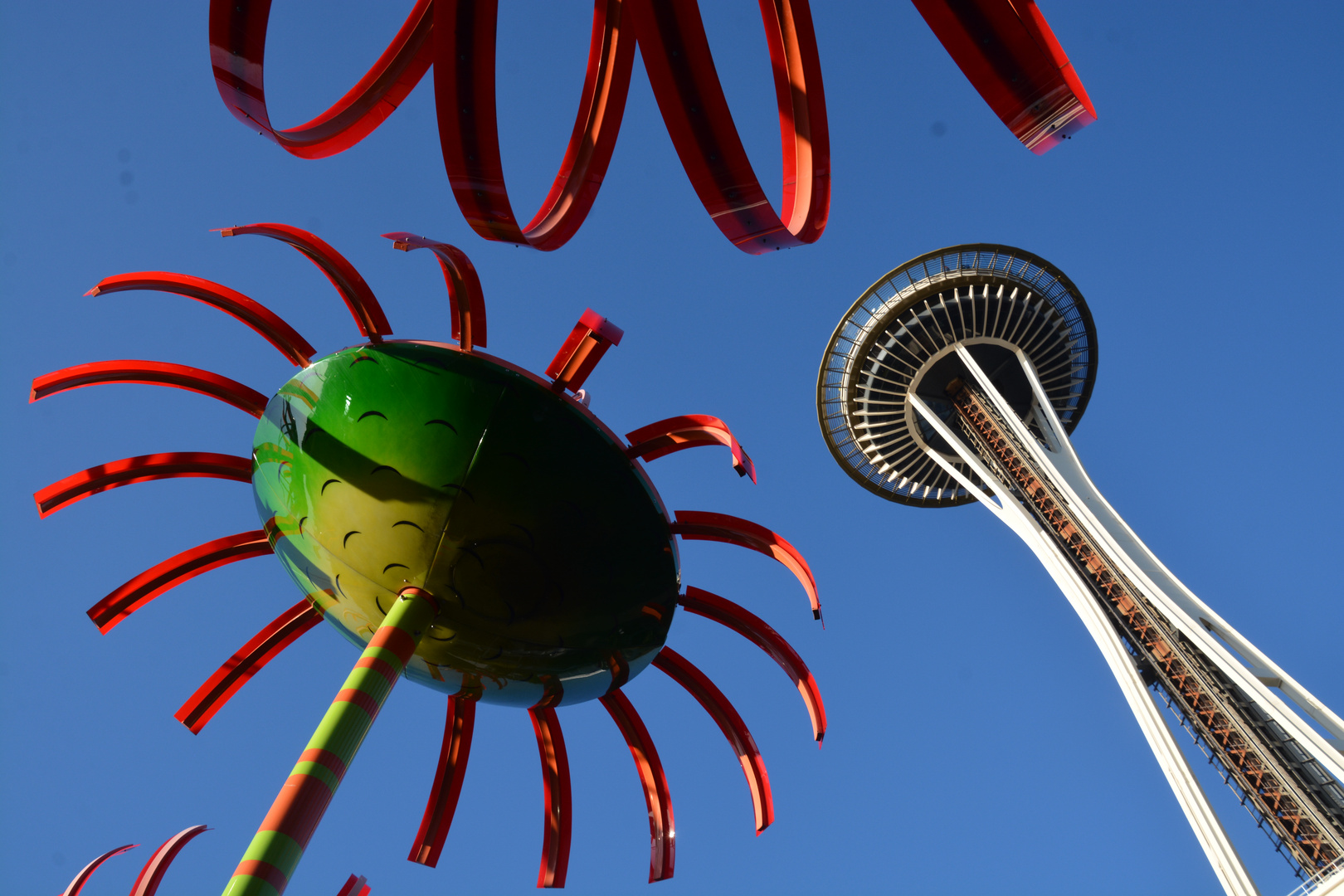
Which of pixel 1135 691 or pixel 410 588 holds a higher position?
pixel 410 588

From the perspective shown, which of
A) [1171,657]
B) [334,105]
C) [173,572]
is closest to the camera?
[334,105]

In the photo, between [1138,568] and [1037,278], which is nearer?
[1138,568]

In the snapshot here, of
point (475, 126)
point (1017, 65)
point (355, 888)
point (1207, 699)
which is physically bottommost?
point (1207, 699)

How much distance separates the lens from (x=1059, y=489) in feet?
95.7

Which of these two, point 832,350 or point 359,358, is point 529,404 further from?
point 832,350

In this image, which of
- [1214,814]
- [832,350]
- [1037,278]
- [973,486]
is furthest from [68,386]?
[1037,278]

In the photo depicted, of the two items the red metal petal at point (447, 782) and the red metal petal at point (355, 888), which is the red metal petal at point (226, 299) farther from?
the red metal petal at point (355, 888)

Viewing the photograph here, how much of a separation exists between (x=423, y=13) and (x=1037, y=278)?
1330 inches

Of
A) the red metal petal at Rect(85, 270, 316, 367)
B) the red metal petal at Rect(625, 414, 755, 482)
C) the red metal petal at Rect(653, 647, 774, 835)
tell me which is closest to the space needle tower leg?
the red metal petal at Rect(653, 647, 774, 835)

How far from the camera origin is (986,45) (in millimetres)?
5215

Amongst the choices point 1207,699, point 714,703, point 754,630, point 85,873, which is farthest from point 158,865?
point 1207,699

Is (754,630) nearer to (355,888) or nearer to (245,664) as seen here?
(245,664)

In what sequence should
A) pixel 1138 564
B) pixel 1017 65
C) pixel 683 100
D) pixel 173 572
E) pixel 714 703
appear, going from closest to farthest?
pixel 1017 65 → pixel 683 100 → pixel 173 572 → pixel 714 703 → pixel 1138 564

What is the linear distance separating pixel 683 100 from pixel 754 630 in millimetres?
4652
